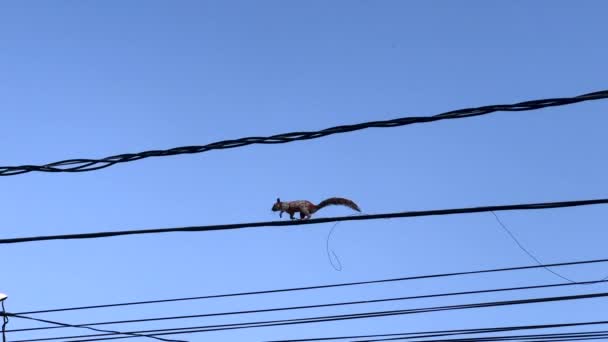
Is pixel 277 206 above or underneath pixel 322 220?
above

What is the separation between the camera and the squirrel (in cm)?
1039

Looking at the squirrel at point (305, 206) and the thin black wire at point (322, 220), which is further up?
the squirrel at point (305, 206)

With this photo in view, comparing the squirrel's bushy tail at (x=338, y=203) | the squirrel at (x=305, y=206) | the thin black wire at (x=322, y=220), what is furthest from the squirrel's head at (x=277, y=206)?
the thin black wire at (x=322, y=220)

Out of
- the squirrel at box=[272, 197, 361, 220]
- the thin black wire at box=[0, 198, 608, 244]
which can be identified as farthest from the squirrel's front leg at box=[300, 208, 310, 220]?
the thin black wire at box=[0, 198, 608, 244]

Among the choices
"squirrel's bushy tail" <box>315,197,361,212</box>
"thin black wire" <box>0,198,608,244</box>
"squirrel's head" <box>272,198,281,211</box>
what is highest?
"squirrel's head" <box>272,198,281,211</box>

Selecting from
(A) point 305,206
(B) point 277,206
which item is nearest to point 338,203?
(A) point 305,206

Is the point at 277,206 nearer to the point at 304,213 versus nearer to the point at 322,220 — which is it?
the point at 304,213

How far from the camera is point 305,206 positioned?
1122 cm

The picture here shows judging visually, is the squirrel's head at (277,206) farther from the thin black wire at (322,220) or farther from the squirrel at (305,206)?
the thin black wire at (322,220)

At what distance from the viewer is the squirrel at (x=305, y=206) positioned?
409 inches

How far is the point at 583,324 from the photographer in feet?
28.6

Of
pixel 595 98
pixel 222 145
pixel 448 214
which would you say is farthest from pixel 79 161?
pixel 595 98

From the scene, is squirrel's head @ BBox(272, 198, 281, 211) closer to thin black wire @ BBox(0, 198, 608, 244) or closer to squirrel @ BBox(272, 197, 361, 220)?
squirrel @ BBox(272, 197, 361, 220)

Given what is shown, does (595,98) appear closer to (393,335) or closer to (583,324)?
(583,324)
